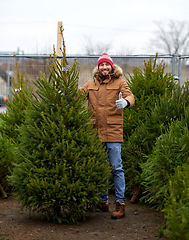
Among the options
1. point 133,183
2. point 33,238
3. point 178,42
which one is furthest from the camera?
point 178,42

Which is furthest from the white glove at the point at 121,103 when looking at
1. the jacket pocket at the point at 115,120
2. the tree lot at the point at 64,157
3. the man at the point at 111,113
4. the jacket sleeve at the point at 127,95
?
the tree lot at the point at 64,157

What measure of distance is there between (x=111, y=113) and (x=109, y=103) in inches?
5.8

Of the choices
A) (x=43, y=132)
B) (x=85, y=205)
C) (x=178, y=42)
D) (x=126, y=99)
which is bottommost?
(x=85, y=205)

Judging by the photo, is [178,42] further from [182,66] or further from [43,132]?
[43,132]

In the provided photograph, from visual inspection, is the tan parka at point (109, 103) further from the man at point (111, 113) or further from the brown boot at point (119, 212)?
the brown boot at point (119, 212)

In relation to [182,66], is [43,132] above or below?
below

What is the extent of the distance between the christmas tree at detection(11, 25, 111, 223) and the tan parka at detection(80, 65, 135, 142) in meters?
0.46

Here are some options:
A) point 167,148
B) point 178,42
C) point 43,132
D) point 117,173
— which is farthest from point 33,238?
point 178,42

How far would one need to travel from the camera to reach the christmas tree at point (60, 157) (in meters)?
3.23

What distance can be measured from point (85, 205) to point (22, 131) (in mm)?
1137

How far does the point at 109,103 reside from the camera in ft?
13.4

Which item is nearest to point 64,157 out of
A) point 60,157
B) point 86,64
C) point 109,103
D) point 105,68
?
point 60,157

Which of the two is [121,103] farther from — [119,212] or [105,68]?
[119,212]

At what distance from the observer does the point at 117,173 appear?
4.05m
